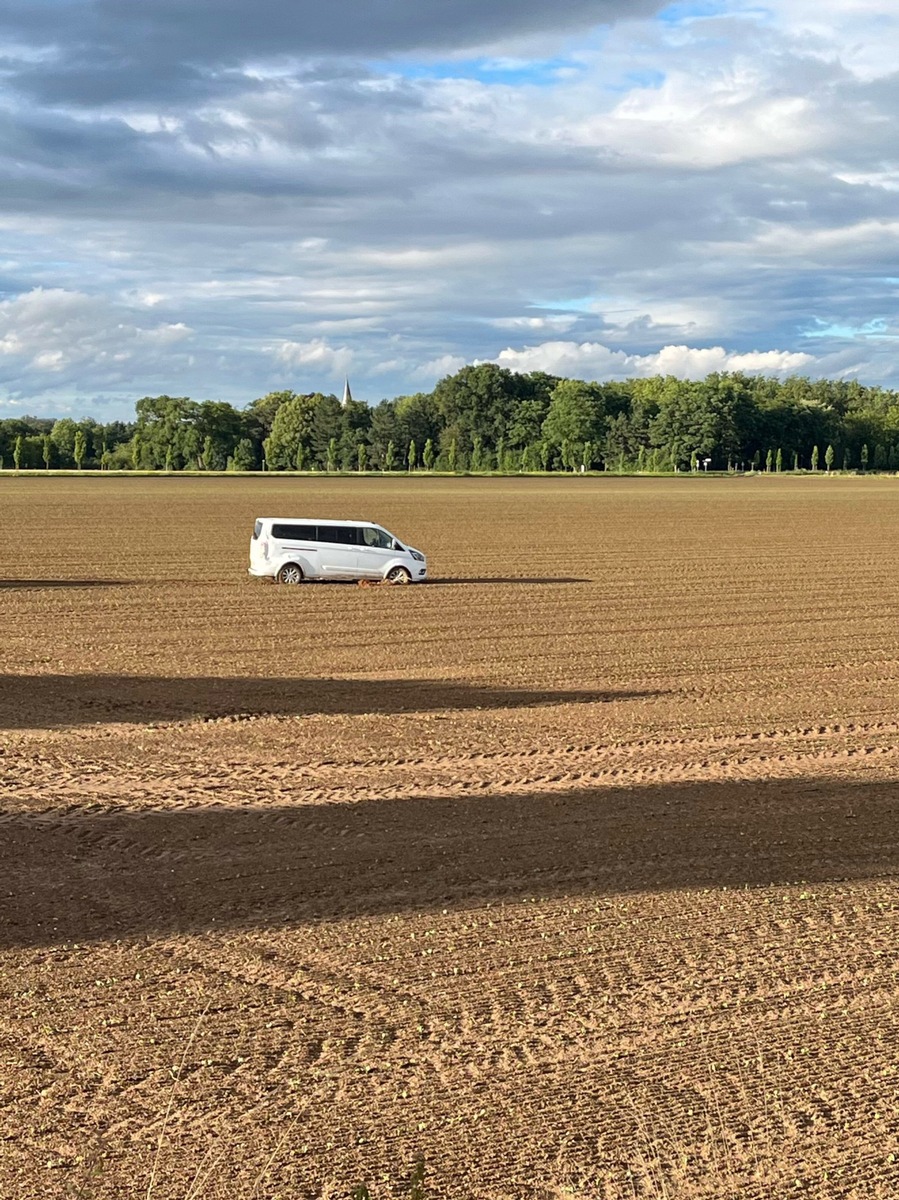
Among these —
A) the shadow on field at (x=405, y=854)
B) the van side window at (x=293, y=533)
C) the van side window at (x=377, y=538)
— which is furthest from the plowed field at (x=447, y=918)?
the van side window at (x=377, y=538)

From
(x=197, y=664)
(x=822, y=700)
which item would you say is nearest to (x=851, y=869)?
(x=822, y=700)

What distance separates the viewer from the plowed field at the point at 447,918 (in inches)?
282

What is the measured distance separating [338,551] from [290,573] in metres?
1.33

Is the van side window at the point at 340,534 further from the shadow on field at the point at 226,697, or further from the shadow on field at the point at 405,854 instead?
the shadow on field at the point at 405,854

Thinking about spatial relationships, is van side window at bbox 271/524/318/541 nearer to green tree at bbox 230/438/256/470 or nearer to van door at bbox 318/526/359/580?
van door at bbox 318/526/359/580

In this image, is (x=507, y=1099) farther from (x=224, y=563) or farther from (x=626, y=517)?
(x=626, y=517)

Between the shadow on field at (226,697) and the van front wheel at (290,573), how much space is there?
13.2 m

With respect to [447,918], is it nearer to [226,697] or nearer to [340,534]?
[226,697]

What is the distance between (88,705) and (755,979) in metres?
11.8

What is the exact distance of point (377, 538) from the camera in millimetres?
34531

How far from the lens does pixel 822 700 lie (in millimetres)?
19391

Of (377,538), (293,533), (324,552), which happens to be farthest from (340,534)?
(293,533)

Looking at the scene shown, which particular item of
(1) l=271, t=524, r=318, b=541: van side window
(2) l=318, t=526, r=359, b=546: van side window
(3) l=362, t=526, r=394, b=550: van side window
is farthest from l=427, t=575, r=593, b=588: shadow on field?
(1) l=271, t=524, r=318, b=541: van side window

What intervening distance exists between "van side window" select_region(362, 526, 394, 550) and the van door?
0.25m
